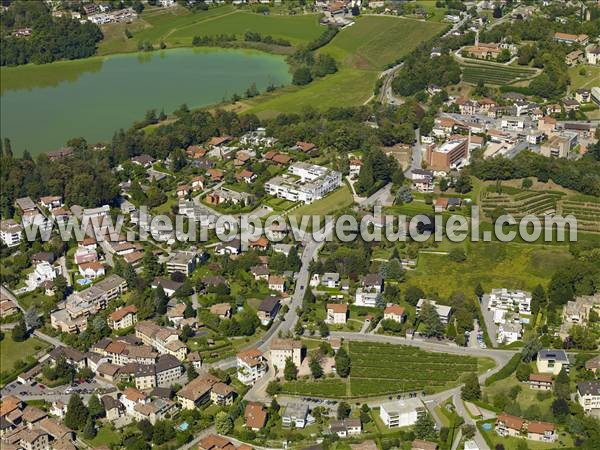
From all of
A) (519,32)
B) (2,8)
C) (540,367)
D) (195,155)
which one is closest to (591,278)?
(540,367)

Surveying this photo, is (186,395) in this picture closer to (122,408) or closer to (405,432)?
(122,408)

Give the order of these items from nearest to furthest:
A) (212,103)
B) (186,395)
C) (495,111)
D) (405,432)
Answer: (405,432), (186,395), (495,111), (212,103)

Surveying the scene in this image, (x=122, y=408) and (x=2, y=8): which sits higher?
(x=2, y=8)

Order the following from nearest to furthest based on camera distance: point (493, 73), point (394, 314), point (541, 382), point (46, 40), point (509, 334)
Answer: point (541, 382) → point (509, 334) → point (394, 314) → point (493, 73) → point (46, 40)

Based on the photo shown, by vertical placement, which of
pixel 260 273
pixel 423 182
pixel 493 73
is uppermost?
pixel 493 73

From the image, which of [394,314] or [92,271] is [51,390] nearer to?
[92,271]

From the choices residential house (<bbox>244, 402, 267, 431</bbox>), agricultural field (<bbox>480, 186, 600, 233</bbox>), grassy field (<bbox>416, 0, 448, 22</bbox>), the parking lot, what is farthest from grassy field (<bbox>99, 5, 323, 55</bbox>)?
residential house (<bbox>244, 402, 267, 431</bbox>)

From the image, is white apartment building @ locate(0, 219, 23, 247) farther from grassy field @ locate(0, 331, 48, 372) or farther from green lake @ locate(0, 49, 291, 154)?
green lake @ locate(0, 49, 291, 154)

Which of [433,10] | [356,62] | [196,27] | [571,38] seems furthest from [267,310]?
[196,27]
